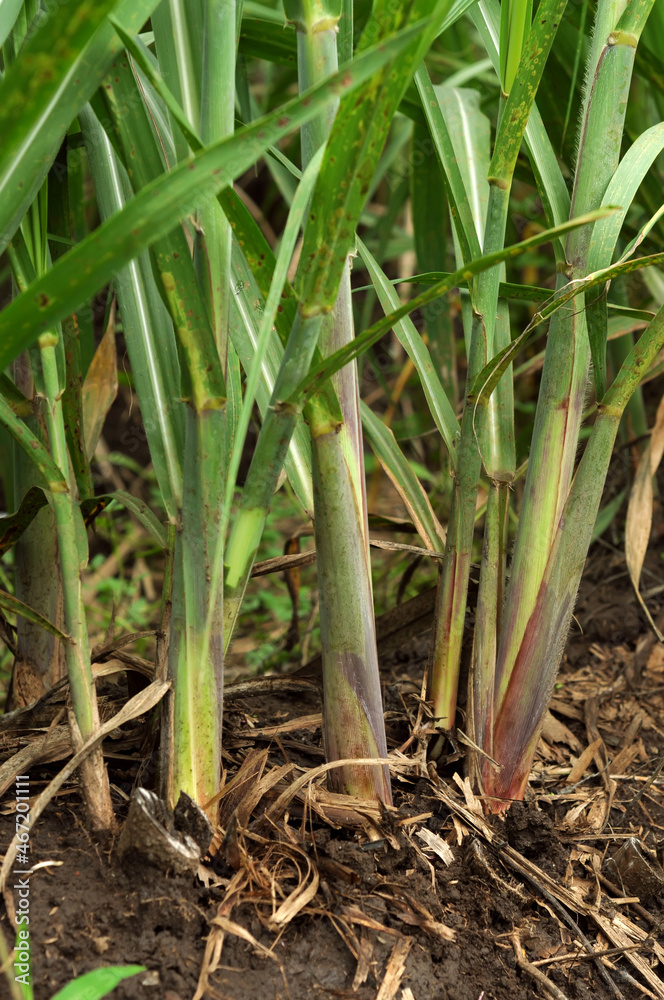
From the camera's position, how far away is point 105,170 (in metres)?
0.61

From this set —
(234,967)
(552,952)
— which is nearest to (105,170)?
(234,967)

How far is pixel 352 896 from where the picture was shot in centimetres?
54

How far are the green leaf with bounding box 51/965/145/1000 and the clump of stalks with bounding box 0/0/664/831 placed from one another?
112mm

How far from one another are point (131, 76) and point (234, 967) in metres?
0.57

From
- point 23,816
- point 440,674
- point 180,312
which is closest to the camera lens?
point 180,312

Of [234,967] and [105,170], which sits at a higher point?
[105,170]

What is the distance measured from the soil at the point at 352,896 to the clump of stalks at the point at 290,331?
0.04 metres

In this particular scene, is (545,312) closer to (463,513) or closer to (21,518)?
(463,513)

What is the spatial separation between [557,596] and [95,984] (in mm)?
440

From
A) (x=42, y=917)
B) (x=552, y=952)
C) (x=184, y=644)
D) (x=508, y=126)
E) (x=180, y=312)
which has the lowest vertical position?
(x=552, y=952)

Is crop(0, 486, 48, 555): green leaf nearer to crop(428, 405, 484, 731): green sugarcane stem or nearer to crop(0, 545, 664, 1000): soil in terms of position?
crop(0, 545, 664, 1000): soil

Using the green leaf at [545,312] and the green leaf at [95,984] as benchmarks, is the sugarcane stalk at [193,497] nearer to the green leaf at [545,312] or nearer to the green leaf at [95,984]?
the green leaf at [95,984]

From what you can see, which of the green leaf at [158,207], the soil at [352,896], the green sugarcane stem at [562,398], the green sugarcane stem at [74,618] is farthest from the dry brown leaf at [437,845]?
the green leaf at [158,207]

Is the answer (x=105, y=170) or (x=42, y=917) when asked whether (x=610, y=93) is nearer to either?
(x=105, y=170)
